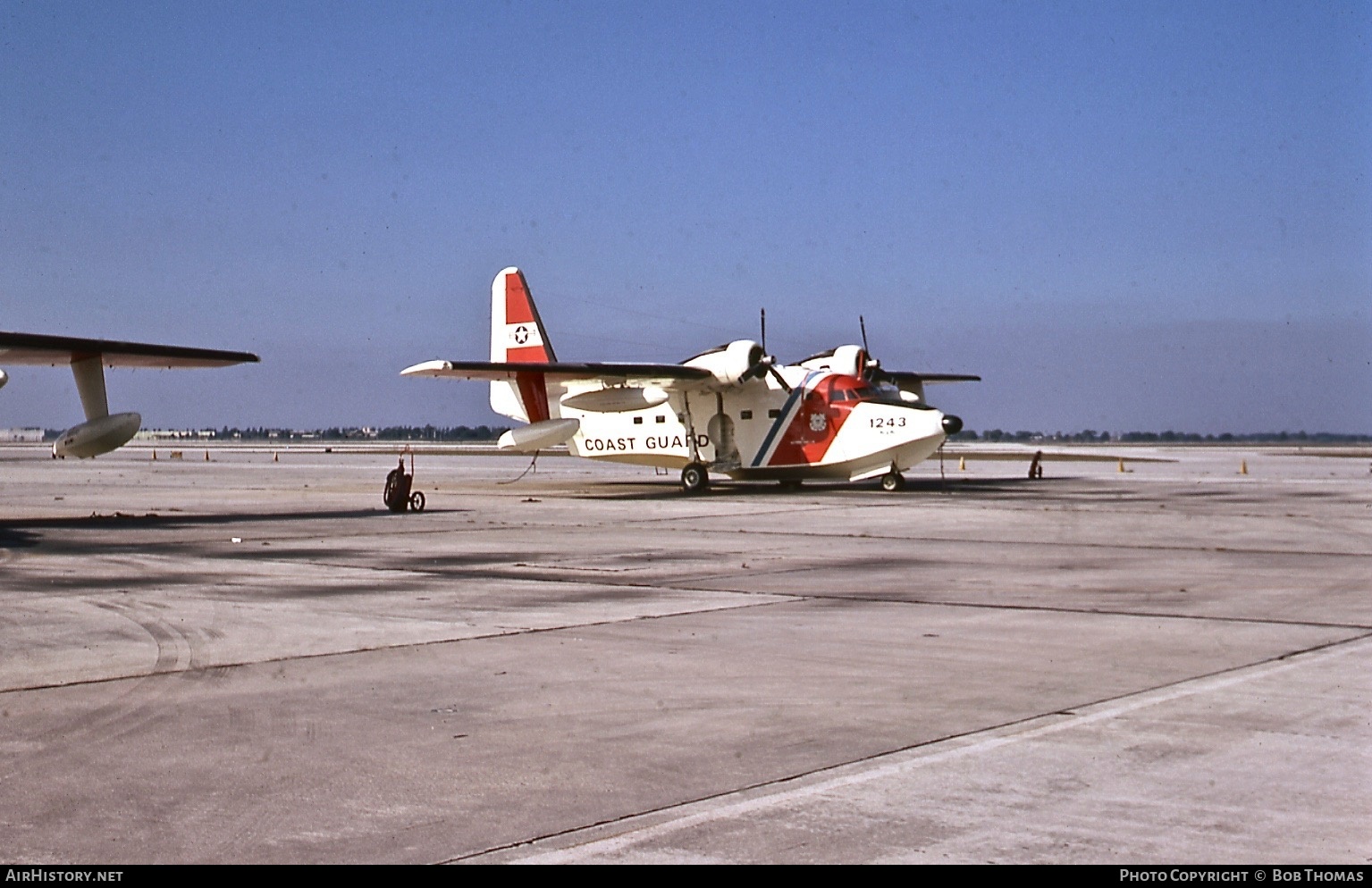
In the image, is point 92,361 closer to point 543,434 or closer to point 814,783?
Result: point 543,434

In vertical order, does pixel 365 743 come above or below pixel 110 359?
below

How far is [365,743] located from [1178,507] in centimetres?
2249

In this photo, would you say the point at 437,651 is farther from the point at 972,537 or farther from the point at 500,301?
the point at 500,301

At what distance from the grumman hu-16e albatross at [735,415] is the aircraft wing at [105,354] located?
5.40 meters

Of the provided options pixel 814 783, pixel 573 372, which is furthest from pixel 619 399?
pixel 814 783

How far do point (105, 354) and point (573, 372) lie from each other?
1065 centimetres

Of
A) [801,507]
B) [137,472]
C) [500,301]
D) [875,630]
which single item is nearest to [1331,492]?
[801,507]

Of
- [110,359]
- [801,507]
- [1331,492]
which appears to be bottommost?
[1331,492]

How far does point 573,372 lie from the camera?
3069 centimetres

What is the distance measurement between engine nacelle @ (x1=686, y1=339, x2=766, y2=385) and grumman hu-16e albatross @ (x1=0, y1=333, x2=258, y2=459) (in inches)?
449

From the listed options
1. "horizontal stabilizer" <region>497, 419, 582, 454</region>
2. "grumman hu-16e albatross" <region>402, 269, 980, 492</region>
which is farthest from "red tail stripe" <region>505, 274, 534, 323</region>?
"horizontal stabilizer" <region>497, 419, 582, 454</region>

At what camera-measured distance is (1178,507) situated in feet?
84.9

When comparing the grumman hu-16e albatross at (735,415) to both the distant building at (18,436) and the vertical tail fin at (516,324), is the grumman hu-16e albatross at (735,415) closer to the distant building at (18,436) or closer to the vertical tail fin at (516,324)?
the vertical tail fin at (516,324)

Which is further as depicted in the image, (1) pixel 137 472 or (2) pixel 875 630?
(1) pixel 137 472
